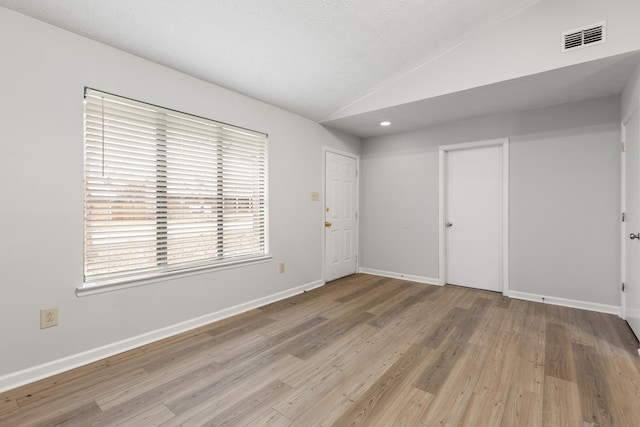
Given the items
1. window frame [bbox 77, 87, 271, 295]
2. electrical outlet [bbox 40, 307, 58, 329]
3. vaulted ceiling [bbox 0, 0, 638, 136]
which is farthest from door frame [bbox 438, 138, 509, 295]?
electrical outlet [bbox 40, 307, 58, 329]

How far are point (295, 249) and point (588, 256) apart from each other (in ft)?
11.3

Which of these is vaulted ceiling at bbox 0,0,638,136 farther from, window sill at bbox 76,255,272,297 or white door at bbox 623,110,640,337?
window sill at bbox 76,255,272,297

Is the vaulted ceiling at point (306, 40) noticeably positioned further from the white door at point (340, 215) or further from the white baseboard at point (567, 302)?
the white baseboard at point (567, 302)

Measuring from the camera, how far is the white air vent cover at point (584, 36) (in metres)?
2.34

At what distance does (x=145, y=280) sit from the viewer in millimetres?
2516

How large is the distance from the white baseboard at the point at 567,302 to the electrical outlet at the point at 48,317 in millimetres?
4695

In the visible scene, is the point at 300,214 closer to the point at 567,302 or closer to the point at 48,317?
the point at 48,317

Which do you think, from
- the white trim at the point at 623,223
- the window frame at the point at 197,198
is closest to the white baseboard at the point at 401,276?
the white trim at the point at 623,223

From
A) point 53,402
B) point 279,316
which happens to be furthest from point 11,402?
point 279,316

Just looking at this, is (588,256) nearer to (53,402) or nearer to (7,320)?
(53,402)

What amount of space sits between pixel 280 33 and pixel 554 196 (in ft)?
11.7

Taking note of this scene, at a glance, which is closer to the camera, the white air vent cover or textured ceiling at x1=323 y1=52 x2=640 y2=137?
the white air vent cover

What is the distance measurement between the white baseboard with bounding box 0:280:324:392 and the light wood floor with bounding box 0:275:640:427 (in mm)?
66

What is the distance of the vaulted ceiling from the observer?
2033mm
